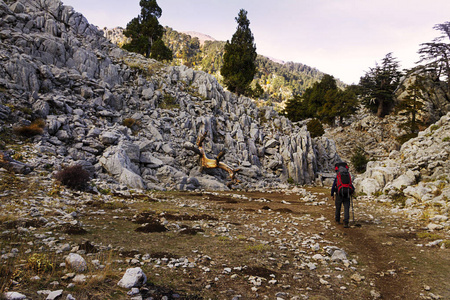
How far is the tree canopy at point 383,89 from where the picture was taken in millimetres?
59981

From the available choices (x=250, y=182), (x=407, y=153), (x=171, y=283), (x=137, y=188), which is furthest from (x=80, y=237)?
(x=407, y=153)

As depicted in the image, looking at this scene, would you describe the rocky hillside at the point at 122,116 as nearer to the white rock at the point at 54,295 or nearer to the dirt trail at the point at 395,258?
the white rock at the point at 54,295

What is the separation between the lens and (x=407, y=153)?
2364 cm

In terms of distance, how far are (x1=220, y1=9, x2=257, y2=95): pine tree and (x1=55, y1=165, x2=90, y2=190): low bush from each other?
42131 millimetres

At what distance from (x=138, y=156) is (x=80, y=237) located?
16265 mm

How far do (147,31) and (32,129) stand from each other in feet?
166

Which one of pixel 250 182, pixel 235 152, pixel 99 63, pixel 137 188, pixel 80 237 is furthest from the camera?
pixel 235 152

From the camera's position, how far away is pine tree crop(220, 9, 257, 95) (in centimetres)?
5197

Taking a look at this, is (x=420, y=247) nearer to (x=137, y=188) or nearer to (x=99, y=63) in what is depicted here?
(x=137, y=188)

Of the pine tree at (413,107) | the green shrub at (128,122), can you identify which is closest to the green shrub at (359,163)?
the pine tree at (413,107)

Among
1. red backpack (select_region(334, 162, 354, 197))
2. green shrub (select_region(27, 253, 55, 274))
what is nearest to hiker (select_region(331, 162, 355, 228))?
red backpack (select_region(334, 162, 354, 197))

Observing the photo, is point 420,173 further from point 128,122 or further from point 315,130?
point 315,130

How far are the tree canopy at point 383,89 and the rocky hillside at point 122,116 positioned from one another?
24933 mm

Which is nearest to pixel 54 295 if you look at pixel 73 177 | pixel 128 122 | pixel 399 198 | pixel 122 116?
pixel 73 177
